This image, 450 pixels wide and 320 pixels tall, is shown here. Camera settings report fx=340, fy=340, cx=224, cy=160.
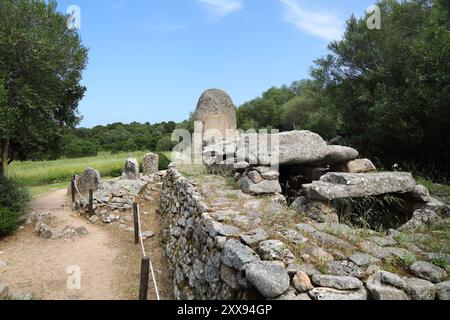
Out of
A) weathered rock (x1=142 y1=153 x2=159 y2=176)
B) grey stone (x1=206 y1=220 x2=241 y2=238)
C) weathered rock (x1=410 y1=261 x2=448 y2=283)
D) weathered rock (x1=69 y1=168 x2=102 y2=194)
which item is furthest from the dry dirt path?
weathered rock (x1=142 y1=153 x2=159 y2=176)

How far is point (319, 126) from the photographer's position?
107 ft

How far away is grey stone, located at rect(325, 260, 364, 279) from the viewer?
417cm

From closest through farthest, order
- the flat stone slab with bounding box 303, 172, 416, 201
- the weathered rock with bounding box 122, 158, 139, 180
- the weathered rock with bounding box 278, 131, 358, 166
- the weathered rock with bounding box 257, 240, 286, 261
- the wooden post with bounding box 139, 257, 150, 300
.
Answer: the weathered rock with bounding box 257, 240, 286, 261 → the wooden post with bounding box 139, 257, 150, 300 → the flat stone slab with bounding box 303, 172, 416, 201 → the weathered rock with bounding box 278, 131, 358, 166 → the weathered rock with bounding box 122, 158, 139, 180

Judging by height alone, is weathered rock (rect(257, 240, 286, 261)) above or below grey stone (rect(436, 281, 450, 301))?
above

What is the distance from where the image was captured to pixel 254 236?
5141 mm

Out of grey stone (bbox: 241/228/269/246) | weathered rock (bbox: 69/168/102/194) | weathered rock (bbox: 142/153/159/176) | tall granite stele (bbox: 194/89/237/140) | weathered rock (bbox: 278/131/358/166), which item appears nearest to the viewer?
grey stone (bbox: 241/228/269/246)

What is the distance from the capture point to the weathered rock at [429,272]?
4.08m

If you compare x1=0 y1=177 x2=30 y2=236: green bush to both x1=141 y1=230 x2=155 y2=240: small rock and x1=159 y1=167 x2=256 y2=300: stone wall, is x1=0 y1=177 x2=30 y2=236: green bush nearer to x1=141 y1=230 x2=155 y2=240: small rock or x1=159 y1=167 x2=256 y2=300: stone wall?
x1=141 y1=230 x2=155 y2=240: small rock

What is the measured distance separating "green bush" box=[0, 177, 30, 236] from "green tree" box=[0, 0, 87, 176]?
5.45 ft

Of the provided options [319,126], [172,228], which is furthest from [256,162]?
[319,126]

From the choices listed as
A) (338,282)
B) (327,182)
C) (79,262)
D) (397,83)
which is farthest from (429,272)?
(397,83)

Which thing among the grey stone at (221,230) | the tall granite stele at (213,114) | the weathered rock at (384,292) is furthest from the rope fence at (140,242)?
the tall granite stele at (213,114)

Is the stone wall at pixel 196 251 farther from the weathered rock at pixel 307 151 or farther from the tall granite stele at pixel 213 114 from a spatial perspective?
the tall granite stele at pixel 213 114

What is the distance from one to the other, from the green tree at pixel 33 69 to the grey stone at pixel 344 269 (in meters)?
10.9
